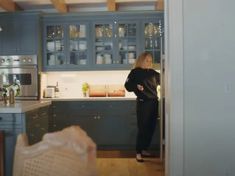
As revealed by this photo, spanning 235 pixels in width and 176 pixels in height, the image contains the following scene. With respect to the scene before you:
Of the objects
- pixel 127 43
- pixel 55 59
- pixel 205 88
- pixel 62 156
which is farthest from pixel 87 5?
pixel 62 156

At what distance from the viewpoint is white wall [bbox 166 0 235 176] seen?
2.88 metres

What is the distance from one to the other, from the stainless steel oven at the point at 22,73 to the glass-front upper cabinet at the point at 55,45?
11.7 inches

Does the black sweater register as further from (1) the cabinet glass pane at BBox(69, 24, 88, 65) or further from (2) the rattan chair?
(2) the rattan chair

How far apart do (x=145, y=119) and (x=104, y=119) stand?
0.91m

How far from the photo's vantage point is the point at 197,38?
9.48 feet

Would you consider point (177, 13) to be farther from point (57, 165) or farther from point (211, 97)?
point (57, 165)

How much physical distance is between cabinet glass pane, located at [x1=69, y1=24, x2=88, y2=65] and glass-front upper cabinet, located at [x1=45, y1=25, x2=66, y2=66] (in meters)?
0.14

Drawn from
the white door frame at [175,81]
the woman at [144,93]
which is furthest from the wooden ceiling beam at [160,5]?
the white door frame at [175,81]

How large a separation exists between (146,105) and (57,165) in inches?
133

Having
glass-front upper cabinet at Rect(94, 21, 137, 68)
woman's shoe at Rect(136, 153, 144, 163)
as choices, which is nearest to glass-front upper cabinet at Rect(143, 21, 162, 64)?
glass-front upper cabinet at Rect(94, 21, 137, 68)

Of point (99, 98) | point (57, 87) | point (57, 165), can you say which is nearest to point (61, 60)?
point (57, 87)

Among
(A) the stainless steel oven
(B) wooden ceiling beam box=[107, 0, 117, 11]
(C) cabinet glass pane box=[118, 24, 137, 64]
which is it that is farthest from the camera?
(C) cabinet glass pane box=[118, 24, 137, 64]

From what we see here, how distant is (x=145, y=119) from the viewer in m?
4.55

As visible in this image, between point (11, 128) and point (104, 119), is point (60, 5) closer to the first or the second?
point (104, 119)
